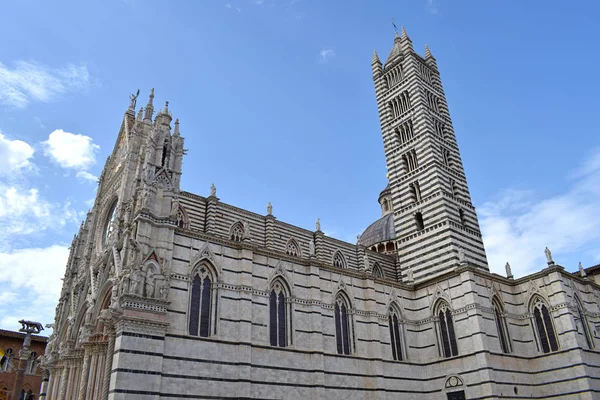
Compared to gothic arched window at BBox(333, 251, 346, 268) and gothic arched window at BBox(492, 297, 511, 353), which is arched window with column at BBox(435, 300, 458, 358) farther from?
gothic arched window at BBox(333, 251, 346, 268)

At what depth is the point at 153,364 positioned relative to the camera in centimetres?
1622

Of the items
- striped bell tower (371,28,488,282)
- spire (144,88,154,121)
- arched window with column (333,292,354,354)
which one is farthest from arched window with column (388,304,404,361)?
spire (144,88,154,121)

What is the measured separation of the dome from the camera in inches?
1551

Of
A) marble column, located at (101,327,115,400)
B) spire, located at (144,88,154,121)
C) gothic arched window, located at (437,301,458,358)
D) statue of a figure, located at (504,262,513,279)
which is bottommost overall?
marble column, located at (101,327,115,400)

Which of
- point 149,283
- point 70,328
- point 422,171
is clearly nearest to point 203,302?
point 149,283

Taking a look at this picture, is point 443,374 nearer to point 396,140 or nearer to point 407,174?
point 407,174

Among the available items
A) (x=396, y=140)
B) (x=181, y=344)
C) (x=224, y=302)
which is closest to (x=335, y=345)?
(x=224, y=302)

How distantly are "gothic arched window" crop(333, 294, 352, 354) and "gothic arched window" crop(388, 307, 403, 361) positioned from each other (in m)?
2.74

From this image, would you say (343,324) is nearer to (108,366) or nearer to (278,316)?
(278,316)

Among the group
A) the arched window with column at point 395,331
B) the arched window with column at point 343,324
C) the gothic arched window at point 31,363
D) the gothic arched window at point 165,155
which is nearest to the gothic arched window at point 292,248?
the arched window with column at point 395,331

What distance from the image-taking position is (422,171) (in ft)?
101

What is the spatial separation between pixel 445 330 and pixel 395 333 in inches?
97.3

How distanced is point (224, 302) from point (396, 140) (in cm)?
1882

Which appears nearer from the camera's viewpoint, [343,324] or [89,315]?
[89,315]
